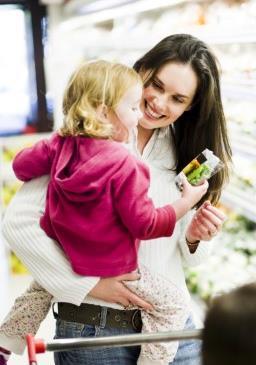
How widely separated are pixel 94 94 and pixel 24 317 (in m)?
0.63

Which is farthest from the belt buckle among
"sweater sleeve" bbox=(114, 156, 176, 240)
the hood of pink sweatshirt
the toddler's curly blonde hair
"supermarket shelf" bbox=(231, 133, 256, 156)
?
"supermarket shelf" bbox=(231, 133, 256, 156)

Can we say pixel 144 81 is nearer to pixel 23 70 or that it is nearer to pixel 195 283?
pixel 195 283

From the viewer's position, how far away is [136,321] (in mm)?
1545

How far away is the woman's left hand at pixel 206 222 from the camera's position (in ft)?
5.03

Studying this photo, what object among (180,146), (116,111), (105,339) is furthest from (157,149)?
(105,339)

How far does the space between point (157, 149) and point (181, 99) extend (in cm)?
16

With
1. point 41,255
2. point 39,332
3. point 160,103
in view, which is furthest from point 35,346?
point 39,332

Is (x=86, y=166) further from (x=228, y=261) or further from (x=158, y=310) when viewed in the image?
(x=228, y=261)

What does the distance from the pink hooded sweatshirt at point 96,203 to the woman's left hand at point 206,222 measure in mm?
138

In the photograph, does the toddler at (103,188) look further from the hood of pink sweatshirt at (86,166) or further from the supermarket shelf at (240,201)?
the supermarket shelf at (240,201)

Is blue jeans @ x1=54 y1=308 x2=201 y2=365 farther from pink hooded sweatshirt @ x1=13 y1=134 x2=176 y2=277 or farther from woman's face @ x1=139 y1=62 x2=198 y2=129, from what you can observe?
woman's face @ x1=139 y1=62 x2=198 y2=129

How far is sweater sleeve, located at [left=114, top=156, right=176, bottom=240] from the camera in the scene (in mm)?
1375

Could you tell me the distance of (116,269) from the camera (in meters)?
1.48

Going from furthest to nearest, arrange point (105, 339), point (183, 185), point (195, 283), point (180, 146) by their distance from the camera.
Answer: point (195, 283), point (180, 146), point (183, 185), point (105, 339)
